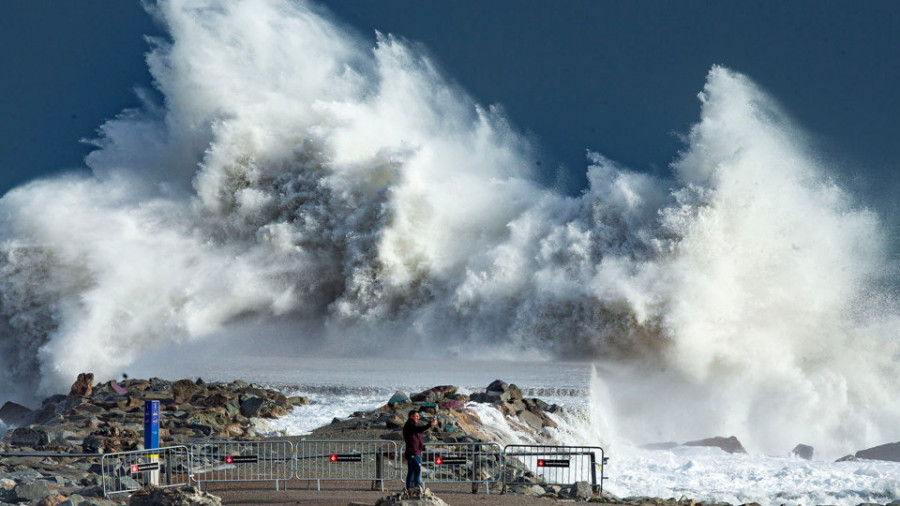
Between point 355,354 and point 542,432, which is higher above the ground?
point 355,354

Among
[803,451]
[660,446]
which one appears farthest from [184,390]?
[803,451]

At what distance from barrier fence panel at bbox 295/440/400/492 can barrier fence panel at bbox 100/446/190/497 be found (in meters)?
1.61

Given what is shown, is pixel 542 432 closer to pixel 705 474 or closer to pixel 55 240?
pixel 705 474

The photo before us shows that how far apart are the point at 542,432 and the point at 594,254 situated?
1505 cm

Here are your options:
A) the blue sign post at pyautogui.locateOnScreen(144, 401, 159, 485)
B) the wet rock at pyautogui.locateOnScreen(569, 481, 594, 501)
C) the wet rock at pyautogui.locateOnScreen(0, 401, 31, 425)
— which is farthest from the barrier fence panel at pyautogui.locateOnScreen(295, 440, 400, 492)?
the wet rock at pyautogui.locateOnScreen(0, 401, 31, 425)

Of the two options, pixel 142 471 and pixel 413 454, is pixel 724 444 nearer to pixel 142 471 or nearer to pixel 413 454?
pixel 413 454

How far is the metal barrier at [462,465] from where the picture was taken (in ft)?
52.6

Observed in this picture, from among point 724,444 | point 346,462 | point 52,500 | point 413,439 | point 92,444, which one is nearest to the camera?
point 52,500

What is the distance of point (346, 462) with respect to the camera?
17234mm

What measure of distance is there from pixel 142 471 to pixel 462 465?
439cm

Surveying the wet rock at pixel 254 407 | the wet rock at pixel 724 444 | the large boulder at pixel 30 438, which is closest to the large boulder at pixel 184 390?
the wet rock at pixel 254 407

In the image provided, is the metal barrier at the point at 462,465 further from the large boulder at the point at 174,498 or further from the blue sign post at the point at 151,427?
the large boulder at the point at 174,498

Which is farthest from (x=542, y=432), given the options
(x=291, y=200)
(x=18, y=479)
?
(x=291, y=200)

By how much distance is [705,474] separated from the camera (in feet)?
69.9
